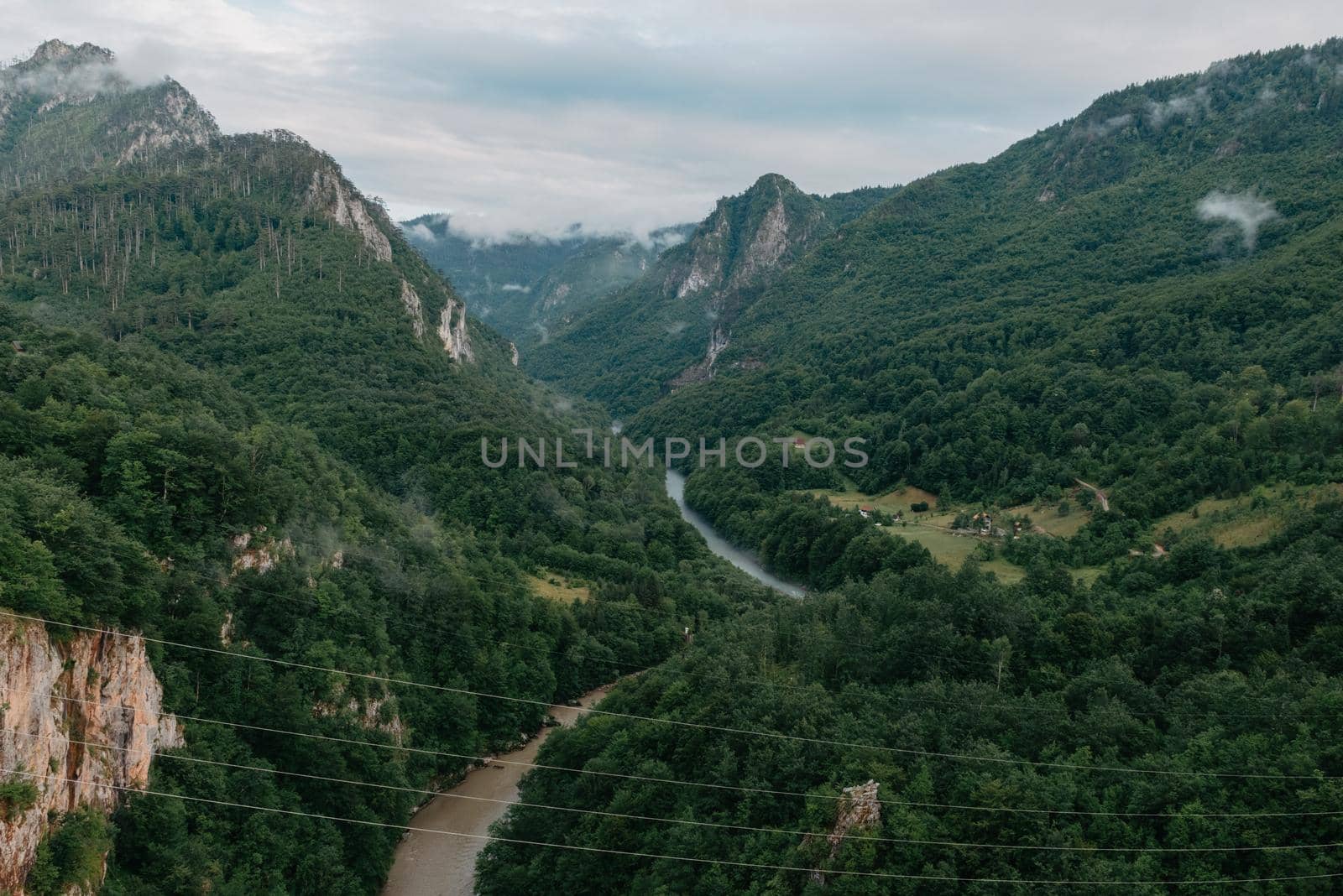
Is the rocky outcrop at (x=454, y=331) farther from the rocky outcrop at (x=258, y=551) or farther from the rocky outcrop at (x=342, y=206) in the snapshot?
the rocky outcrop at (x=258, y=551)

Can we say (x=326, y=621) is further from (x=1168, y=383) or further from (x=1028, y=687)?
(x=1168, y=383)

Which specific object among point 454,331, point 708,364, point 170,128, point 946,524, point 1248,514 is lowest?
point 946,524

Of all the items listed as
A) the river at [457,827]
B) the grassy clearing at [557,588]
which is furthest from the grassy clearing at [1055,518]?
the river at [457,827]

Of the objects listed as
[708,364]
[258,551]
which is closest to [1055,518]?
[258,551]

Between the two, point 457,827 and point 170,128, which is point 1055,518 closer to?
point 457,827

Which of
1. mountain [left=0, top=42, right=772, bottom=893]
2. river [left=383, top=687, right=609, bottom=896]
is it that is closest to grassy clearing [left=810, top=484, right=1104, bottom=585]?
mountain [left=0, top=42, right=772, bottom=893]

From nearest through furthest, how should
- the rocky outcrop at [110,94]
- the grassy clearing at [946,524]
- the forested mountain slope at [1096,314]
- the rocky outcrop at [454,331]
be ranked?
the grassy clearing at [946,524]
the forested mountain slope at [1096,314]
the rocky outcrop at [454,331]
the rocky outcrop at [110,94]

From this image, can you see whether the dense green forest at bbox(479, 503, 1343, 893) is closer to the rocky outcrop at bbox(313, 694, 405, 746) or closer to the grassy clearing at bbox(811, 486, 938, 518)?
the rocky outcrop at bbox(313, 694, 405, 746)
